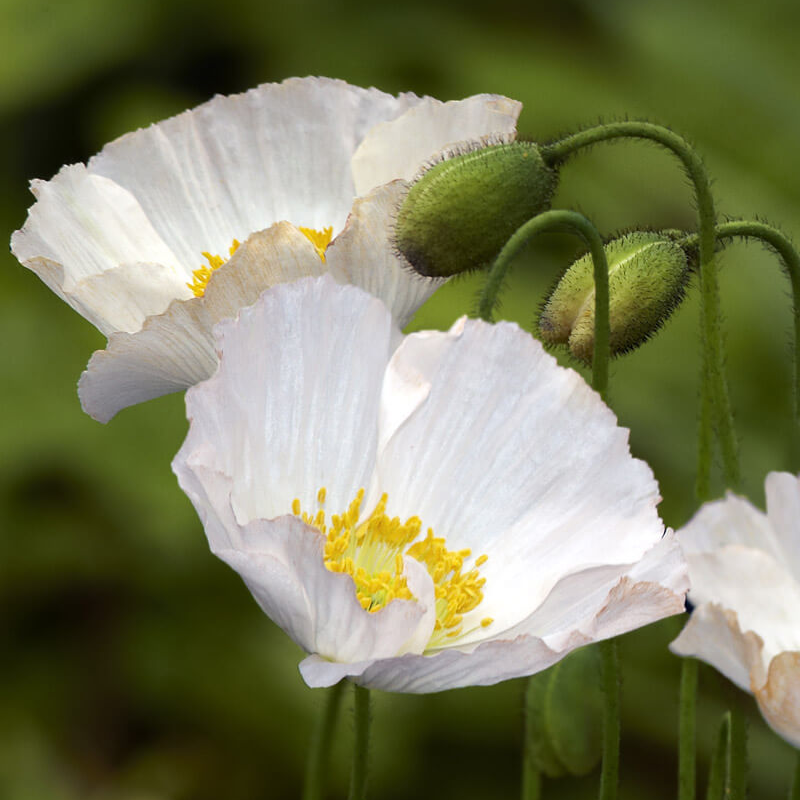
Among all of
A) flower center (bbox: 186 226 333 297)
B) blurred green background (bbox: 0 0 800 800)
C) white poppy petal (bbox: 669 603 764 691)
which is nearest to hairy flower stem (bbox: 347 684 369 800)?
white poppy petal (bbox: 669 603 764 691)

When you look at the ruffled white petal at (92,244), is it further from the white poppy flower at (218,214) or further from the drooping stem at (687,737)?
the drooping stem at (687,737)

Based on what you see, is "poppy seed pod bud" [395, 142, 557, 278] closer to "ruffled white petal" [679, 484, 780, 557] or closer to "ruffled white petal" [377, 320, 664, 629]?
"ruffled white petal" [377, 320, 664, 629]

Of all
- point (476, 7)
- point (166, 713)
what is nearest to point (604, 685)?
point (166, 713)

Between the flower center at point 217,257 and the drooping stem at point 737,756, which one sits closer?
the drooping stem at point 737,756

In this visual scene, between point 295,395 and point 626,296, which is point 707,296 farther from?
point 295,395

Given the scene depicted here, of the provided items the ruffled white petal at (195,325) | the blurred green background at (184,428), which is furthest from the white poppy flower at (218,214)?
the blurred green background at (184,428)

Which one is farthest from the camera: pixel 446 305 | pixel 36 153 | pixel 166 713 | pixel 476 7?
pixel 476 7

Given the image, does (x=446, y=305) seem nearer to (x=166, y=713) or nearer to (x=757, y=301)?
(x=757, y=301)
